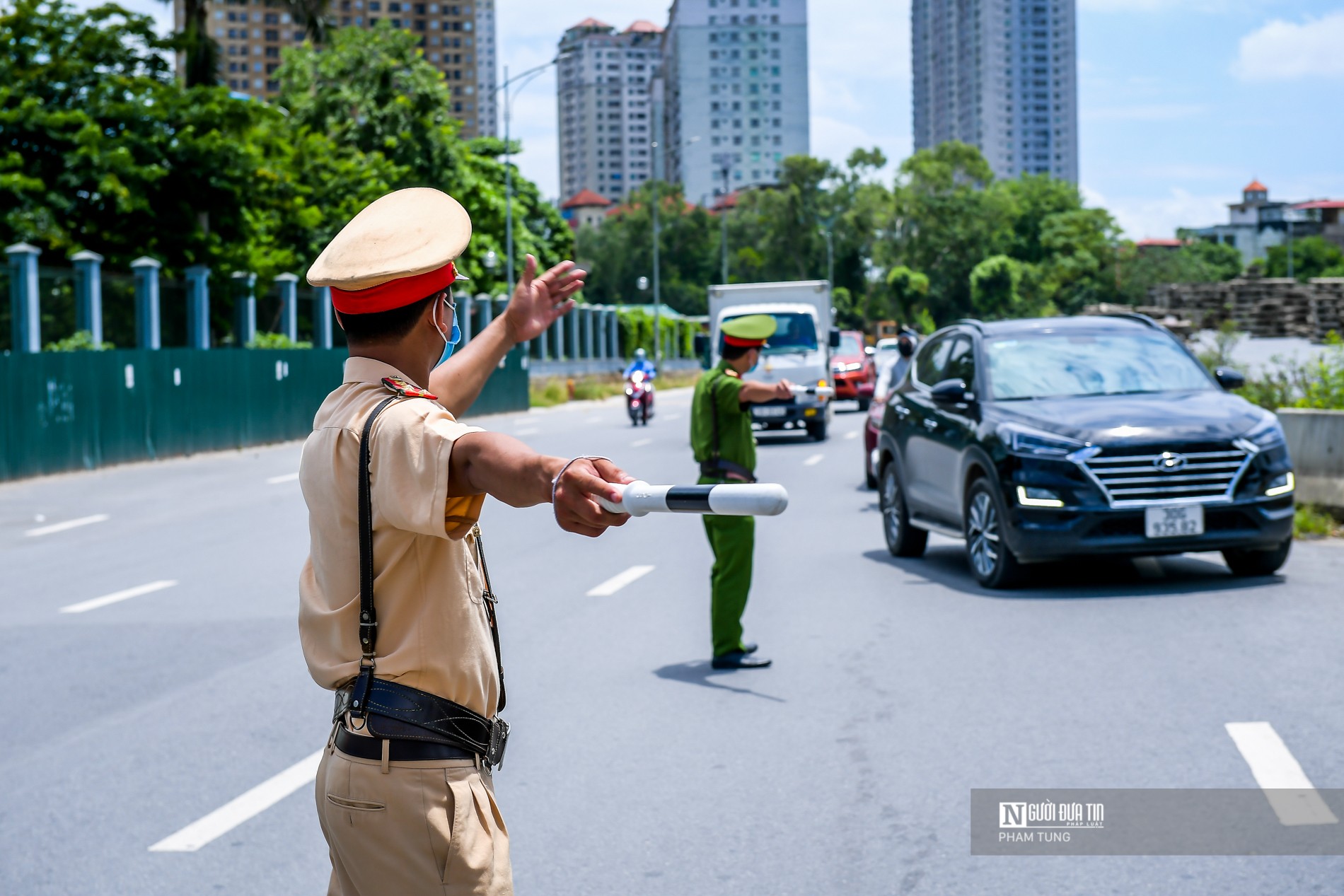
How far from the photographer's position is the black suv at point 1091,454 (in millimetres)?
9609

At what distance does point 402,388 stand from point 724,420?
5352 mm

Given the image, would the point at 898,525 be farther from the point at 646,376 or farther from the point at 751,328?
the point at 646,376

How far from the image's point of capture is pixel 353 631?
2.68 m

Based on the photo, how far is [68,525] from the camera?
1639cm

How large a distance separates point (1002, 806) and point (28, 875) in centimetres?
311

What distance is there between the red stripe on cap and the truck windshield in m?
27.1

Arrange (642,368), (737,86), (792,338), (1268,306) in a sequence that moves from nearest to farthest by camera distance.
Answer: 1. (792,338)
2. (642,368)
3. (1268,306)
4. (737,86)

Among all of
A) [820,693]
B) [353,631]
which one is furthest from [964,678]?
[353,631]

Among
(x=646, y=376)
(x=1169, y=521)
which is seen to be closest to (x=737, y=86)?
(x=646, y=376)

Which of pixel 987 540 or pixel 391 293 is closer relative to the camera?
pixel 391 293

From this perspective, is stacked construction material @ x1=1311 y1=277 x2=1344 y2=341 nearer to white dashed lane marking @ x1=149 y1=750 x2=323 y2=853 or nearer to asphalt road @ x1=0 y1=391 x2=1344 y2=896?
asphalt road @ x1=0 y1=391 x2=1344 y2=896

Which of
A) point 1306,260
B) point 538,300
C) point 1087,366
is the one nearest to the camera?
point 538,300

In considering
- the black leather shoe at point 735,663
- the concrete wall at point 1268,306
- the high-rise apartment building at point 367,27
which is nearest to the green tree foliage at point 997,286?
the concrete wall at point 1268,306

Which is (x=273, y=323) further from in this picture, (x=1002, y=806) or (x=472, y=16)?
(x=472, y=16)
